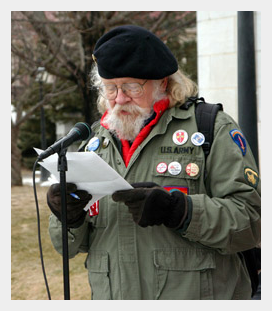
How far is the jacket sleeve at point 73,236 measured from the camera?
7.24ft

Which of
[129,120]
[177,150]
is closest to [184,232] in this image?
[177,150]

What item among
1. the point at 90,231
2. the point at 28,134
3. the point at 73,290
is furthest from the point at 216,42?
the point at 28,134

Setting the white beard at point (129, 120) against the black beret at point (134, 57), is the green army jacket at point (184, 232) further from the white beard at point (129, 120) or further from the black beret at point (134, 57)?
the black beret at point (134, 57)

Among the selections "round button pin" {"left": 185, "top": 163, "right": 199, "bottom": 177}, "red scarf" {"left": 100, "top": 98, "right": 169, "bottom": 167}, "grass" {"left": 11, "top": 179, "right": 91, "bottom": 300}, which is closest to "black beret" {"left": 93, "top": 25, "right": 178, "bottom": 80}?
"red scarf" {"left": 100, "top": 98, "right": 169, "bottom": 167}

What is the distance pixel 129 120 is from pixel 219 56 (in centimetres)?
478

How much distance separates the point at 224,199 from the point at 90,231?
70 cm

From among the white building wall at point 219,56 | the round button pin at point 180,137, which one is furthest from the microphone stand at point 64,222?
the white building wall at point 219,56

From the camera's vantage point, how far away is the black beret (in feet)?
7.16

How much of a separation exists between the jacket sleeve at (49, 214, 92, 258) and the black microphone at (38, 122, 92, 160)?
536mm

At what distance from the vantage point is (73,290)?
5.94m

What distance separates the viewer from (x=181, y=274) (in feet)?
6.77

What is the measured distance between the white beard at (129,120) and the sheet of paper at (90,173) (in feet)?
1.22

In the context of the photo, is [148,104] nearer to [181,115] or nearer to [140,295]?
[181,115]

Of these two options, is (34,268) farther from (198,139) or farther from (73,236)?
(198,139)
